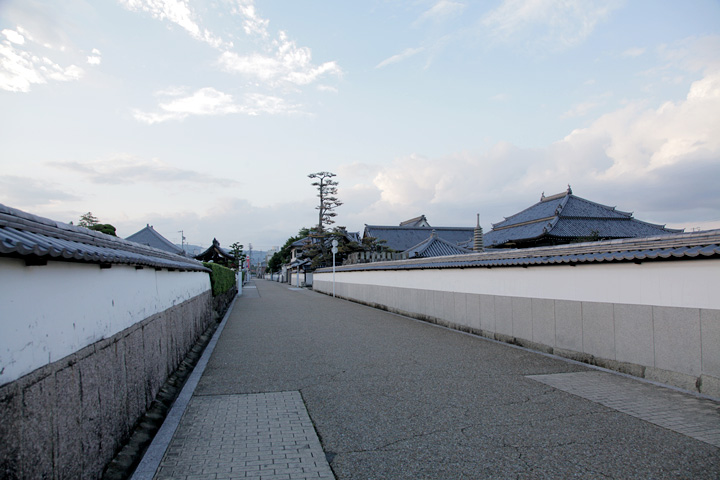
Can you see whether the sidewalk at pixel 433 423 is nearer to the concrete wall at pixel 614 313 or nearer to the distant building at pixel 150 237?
the concrete wall at pixel 614 313

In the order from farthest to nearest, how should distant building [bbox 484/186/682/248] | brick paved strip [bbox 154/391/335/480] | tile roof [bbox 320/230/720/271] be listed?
distant building [bbox 484/186/682/248] → tile roof [bbox 320/230/720/271] → brick paved strip [bbox 154/391/335/480]

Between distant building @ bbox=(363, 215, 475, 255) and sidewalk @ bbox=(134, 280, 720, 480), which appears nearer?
sidewalk @ bbox=(134, 280, 720, 480)

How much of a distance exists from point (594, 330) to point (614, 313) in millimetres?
556

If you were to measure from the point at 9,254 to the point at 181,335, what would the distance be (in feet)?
21.6

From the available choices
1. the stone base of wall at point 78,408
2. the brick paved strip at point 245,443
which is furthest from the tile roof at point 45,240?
the brick paved strip at point 245,443

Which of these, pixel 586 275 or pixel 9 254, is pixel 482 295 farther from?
pixel 9 254

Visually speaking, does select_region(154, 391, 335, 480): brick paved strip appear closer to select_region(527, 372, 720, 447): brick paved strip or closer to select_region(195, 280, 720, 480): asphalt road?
select_region(195, 280, 720, 480): asphalt road

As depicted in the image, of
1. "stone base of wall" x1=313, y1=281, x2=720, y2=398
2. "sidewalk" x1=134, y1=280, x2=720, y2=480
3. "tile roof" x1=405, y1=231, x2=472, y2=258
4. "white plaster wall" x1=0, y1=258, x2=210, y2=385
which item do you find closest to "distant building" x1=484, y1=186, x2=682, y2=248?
"tile roof" x1=405, y1=231, x2=472, y2=258

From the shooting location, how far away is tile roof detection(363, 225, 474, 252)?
48.2 m

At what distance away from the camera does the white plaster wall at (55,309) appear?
99.5 inches

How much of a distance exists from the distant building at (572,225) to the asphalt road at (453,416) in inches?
909

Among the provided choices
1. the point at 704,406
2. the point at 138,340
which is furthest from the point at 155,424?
the point at 704,406

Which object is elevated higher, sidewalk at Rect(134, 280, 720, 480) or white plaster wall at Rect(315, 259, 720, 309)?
white plaster wall at Rect(315, 259, 720, 309)

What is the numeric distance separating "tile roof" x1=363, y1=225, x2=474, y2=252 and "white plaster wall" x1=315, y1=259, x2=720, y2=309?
35.2 metres
